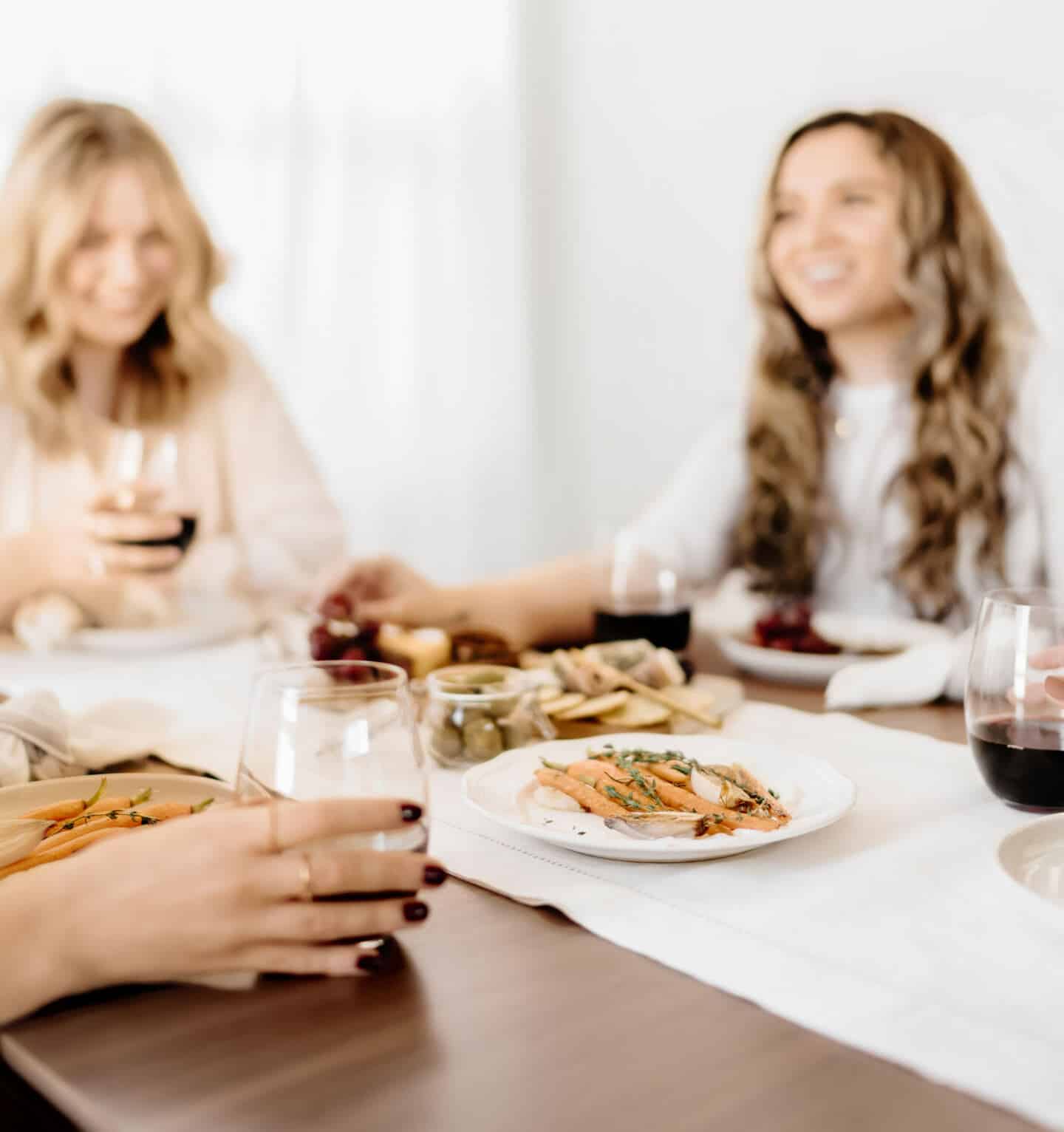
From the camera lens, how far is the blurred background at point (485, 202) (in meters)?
3.11

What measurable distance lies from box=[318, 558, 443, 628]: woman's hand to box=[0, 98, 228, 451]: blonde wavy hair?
4.35ft

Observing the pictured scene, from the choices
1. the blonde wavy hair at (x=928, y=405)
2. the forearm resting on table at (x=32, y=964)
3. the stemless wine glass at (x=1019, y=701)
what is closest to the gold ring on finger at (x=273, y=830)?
the forearm resting on table at (x=32, y=964)

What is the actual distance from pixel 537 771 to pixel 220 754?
35cm

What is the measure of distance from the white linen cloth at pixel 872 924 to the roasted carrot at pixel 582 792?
4 cm

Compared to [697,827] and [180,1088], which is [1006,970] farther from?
[180,1088]

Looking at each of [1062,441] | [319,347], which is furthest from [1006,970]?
[319,347]

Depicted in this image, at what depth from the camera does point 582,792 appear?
86cm

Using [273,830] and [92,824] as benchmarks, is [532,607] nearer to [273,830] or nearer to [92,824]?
[92,824]

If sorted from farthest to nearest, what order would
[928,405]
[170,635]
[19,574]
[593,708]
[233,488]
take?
[233,488] → [928,405] → [19,574] → [170,635] → [593,708]

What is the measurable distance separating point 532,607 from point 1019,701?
0.85 meters

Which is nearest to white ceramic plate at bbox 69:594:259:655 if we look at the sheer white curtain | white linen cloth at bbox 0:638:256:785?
white linen cloth at bbox 0:638:256:785

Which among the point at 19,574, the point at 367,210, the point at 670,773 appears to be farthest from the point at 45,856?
the point at 367,210

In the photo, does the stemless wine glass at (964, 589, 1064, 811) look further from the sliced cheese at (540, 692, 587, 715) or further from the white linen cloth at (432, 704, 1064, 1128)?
the sliced cheese at (540, 692, 587, 715)

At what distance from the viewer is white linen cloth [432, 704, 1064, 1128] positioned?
59cm
